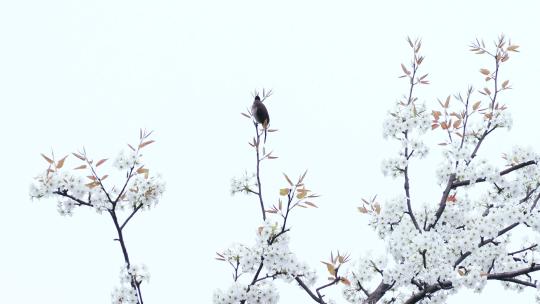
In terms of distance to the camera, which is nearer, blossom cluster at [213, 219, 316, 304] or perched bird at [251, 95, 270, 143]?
blossom cluster at [213, 219, 316, 304]

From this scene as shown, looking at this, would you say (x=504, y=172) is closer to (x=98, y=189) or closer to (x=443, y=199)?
(x=443, y=199)

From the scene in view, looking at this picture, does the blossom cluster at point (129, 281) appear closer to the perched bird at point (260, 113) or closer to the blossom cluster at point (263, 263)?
the blossom cluster at point (263, 263)

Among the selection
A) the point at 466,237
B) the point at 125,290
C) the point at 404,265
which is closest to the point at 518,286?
the point at 466,237

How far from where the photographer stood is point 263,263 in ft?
18.2

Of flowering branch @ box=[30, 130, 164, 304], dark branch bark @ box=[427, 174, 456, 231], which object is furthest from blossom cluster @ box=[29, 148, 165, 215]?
dark branch bark @ box=[427, 174, 456, 231]

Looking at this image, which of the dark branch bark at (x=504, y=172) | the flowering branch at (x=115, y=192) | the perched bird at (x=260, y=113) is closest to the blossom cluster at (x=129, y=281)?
the flowering branch at (x=115, y=192)

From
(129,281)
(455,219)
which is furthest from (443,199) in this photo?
(129,281)

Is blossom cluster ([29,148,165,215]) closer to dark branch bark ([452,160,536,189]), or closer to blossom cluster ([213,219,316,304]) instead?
blossom cluster ([213,219,316,304])

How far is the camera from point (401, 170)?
7.11 meters

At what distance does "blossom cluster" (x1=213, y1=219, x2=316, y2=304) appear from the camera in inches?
218

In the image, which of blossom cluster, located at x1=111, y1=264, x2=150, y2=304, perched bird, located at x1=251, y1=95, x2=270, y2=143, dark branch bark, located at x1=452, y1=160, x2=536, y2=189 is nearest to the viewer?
blossom cluster, located at x1=111, y1=264, x2=150, y2=304

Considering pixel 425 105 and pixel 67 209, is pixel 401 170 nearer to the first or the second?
pixel 425 105

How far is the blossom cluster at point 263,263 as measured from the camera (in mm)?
5527

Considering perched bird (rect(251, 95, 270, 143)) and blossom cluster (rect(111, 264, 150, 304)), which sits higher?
perched bird (rect(251, 95, 270, 143))
